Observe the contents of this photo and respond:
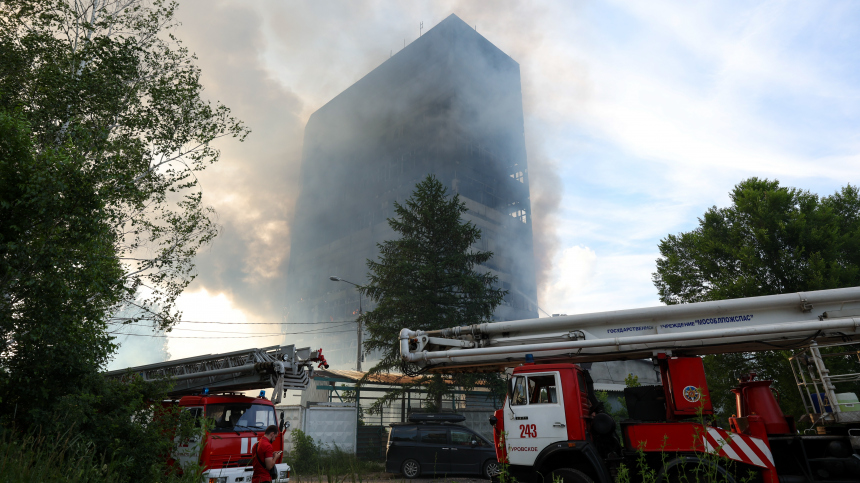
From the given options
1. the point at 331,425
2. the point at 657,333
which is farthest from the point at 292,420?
the point at 657,333

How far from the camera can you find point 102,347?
996 centimetres

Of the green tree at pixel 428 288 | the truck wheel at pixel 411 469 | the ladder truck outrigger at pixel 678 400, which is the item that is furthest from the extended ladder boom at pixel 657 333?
the green tree at pixel 428 288

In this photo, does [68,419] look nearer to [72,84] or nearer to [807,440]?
[72,84]

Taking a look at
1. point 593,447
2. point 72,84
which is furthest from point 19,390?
point 593,447

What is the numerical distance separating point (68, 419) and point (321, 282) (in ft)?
343

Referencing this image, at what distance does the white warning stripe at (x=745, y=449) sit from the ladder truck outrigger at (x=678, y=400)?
0.01m

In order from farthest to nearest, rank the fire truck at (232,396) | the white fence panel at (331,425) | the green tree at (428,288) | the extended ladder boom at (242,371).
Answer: the green tree at (428,288)
the white fence panel at (331,425)
the extended ladder boom at (242,371)
the fire truck at (232,396)

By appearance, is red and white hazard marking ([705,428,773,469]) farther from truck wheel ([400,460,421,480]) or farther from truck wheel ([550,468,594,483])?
truck wheel ([400,460,421,480])

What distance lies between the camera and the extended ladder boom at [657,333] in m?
7.30

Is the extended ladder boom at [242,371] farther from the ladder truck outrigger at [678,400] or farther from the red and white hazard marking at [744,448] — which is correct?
the red and white hazard marking at [744,448]

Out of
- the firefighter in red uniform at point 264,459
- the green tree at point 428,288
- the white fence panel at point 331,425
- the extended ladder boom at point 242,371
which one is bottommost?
the firefighter in red uniform at point 264,459

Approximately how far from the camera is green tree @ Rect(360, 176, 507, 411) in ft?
71.5

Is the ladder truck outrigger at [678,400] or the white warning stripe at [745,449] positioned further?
the ladder truck outrigger at [678,400]

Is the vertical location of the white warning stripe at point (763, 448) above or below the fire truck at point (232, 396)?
below
